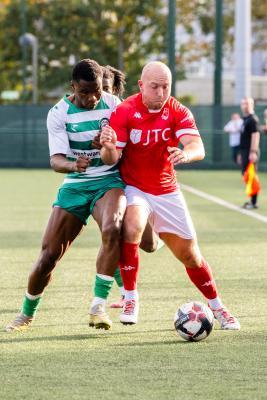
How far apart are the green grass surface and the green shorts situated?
0.83 m

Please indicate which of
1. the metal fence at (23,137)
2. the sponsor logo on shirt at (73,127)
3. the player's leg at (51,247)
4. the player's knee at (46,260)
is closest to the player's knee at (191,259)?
the player's leg at (51,247)

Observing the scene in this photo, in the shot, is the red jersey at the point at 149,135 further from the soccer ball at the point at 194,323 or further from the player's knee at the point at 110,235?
the soccer ball at the point at 194,323

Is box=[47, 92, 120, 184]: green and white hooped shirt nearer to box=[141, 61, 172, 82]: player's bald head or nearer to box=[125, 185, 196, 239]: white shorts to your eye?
box=[125, 185, 196, 239]: white shorts

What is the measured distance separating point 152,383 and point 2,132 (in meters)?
35.7

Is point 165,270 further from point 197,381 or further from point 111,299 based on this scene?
point 197,381

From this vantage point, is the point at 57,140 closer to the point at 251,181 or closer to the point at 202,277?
the point at 202,277

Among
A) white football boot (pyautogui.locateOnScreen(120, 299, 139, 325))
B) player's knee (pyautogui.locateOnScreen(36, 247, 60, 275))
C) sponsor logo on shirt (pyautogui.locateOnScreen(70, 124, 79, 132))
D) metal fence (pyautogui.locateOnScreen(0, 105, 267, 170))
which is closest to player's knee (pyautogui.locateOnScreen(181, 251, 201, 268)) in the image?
white football boot (pyautogui.locateOnScreen(120, 299, 139, 325))

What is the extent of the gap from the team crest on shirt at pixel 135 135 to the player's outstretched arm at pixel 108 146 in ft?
0.62

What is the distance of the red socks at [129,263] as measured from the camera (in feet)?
27.5

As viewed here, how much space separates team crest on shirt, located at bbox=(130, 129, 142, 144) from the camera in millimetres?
8359

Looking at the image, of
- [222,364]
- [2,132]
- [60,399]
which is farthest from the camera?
[2,132]

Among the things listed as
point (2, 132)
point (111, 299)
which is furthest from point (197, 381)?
point (2, 132)

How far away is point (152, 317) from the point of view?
926 cm

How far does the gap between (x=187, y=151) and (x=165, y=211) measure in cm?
48
